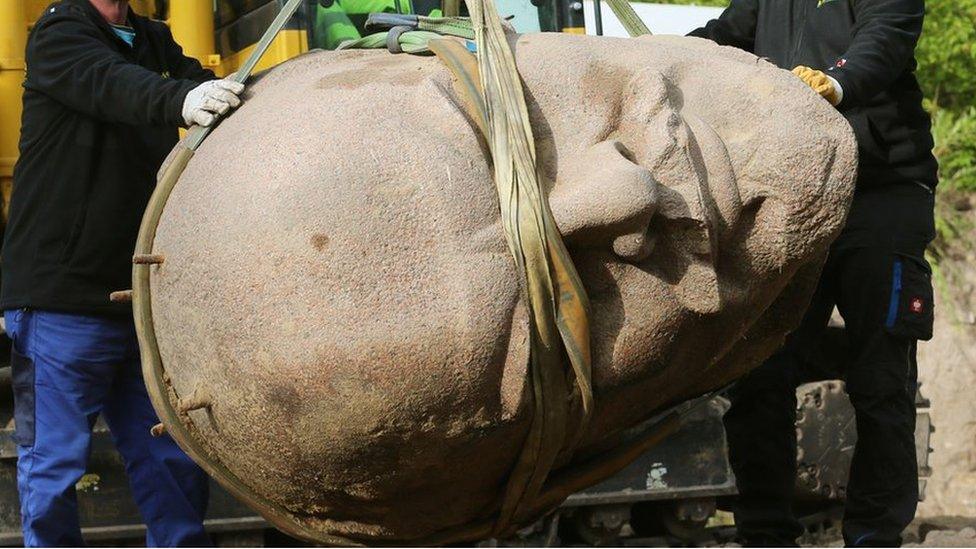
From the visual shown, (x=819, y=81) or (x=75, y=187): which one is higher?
(x=819, y=81)

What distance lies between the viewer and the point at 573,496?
243 inches

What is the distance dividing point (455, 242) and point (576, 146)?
1.08ft

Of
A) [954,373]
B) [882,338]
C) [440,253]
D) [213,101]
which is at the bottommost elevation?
[954,373]

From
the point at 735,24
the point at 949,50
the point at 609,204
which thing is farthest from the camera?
the point at 949,50

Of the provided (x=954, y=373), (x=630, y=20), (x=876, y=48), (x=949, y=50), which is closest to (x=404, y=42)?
(x=630, y=20)

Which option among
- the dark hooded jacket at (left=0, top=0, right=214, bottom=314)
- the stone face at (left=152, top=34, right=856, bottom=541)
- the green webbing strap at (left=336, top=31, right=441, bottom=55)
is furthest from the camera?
the dark hooded jacket at (left=0, top=0, right=214, bottom=314)

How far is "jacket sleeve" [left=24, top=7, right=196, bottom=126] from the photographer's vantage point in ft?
11.0

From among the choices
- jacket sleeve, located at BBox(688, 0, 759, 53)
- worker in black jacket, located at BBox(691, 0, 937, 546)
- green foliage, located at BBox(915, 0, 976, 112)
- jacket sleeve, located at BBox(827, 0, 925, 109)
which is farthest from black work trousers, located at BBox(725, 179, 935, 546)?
green foliage, located at BBox(915, 0, 976, 112)

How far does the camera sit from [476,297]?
8.54 feet

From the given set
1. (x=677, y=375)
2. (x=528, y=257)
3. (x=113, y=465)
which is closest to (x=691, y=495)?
(x=113, y=465)

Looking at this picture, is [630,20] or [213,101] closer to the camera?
[213,101]

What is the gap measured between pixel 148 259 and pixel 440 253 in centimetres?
65

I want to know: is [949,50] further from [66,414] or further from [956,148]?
[66,414]

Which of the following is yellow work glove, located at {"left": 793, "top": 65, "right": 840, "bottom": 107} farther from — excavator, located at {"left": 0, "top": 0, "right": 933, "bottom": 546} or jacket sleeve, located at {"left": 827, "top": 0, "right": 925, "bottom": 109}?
excavator, located at {"left": 0, "top": 0, "right": 933, "bottom": 546}
